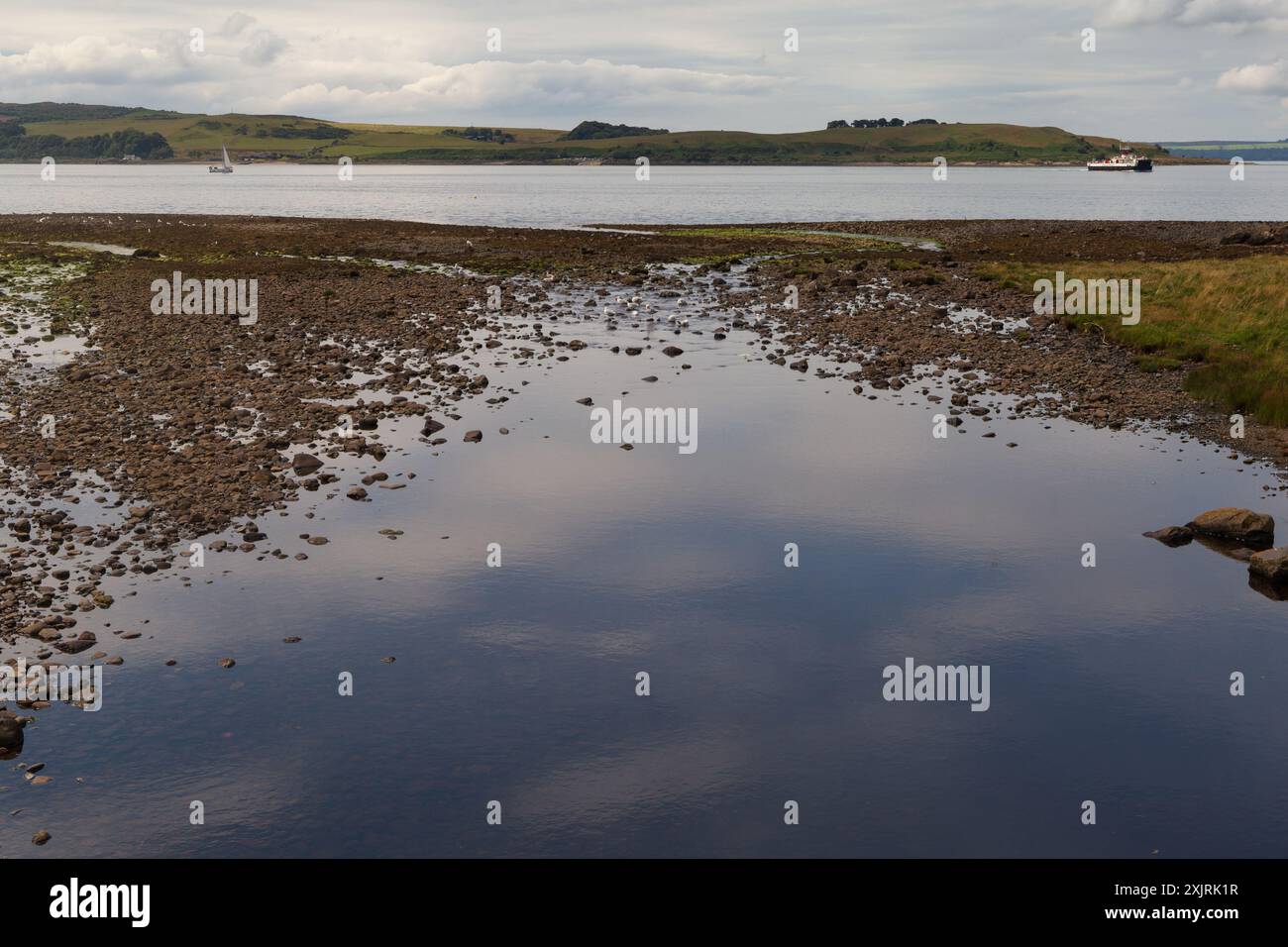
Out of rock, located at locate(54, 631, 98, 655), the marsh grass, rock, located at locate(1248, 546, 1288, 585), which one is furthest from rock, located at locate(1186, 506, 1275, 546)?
rock, located at locate(54, 631, 98, 655)

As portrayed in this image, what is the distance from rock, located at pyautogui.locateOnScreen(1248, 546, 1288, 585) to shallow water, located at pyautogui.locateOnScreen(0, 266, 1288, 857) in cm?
47

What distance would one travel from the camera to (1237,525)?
74.2 feet

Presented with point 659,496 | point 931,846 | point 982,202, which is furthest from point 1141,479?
point 982,202

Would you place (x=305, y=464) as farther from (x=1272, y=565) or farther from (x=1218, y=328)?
(x=1218, y=328)

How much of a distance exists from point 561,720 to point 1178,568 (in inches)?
515

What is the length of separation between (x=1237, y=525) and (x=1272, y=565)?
81.3 inches

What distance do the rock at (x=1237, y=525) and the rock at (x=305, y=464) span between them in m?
19.5

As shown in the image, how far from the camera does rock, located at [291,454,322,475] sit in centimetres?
2588

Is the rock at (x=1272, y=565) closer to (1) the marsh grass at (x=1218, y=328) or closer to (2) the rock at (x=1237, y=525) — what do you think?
(2) the rock at (x=1237, y=525)

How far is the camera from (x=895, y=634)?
18.0 metres

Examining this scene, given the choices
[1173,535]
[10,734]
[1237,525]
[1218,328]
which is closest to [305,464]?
[10,734]

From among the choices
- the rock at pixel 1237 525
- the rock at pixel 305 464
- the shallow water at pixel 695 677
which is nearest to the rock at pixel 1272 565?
the shallow water at pixel 695 677

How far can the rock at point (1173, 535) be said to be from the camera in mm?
22562
